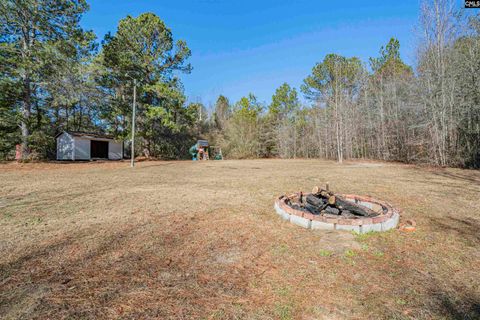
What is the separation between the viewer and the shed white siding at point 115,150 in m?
18.5

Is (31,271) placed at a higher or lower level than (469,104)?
lower

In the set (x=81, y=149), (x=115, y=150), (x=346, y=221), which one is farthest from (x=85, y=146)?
(x=346, y=221)

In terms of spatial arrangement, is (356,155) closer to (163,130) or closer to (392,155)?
(392,155)

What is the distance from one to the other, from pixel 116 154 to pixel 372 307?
825 inches

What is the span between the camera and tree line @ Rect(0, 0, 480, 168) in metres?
10.3

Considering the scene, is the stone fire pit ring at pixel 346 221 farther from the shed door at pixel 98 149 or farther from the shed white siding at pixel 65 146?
the shed door at pixel 98 149

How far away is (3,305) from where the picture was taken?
5.08 feet

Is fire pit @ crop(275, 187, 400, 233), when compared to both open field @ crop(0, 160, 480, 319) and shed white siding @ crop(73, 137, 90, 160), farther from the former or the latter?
shed white siding @ crop(73, 137, 90, 160)

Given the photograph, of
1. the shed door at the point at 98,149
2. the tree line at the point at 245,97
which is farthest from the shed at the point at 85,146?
the tree line at the point at 245,97

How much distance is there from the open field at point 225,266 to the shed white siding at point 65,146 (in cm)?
1444

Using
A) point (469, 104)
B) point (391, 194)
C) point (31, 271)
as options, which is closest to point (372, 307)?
point (31, 271)

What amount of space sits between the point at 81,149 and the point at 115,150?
9.03ft

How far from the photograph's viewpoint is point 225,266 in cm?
216

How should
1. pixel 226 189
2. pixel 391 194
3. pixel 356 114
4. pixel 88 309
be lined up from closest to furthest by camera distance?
pixel 88 309
pixel 391 194
pixel 226 189
pixel 356 114
